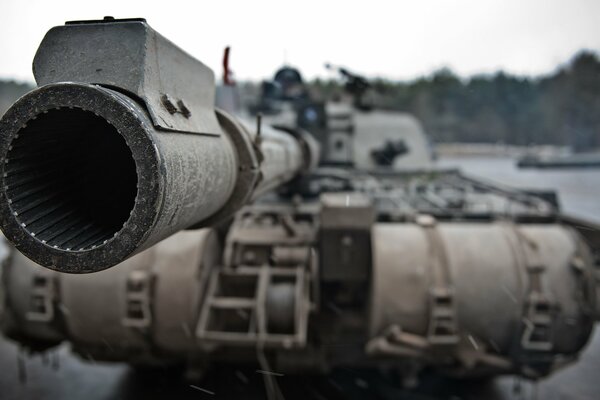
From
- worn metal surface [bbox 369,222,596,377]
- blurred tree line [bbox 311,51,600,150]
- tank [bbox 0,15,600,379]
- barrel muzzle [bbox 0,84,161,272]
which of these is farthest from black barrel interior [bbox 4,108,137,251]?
blurred tree line [bbox 311,51,600,150]

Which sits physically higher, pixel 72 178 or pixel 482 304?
pixel 72 178

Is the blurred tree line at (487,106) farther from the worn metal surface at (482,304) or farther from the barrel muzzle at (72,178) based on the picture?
the barrel muzzle at (72,178)

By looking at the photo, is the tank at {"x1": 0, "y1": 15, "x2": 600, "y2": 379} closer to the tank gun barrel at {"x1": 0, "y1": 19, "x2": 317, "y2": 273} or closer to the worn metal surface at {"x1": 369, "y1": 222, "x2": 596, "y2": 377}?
the worn metal surface at {"x1": 369, "y1": 222, "x2": 596, "y2": 377}

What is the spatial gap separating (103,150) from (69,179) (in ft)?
0.43

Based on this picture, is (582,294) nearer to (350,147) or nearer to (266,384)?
(266,384)

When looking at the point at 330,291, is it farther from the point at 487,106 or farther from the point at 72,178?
the point at 487,106

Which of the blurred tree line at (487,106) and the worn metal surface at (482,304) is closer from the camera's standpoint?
the worn metal surface at (482,304)

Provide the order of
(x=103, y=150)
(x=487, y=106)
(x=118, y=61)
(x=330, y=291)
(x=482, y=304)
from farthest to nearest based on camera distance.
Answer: (x=487, y=106)
(x=330, y=291)
(x=482, y=304)
(x=103, y=150)
(x=118, y=61)

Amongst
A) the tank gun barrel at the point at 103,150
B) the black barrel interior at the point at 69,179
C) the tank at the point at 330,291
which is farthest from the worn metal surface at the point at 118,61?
the tank at the point at 330,291

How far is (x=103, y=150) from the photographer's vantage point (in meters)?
1.35

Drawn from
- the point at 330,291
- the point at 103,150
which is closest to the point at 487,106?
the point at 330,291

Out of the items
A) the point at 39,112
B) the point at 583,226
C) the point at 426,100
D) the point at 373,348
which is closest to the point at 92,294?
the point at 373,348

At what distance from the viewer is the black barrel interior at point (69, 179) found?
111 centimetres

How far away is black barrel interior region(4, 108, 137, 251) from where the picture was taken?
111 centimetres
